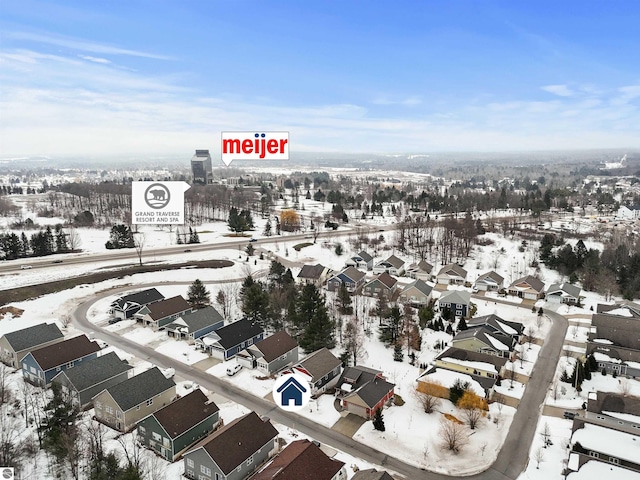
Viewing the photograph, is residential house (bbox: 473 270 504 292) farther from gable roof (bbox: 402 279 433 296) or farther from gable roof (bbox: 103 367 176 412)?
gable roof (bbox: 103 367 176 412)

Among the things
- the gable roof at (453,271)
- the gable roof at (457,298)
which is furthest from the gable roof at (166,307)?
the gable roof at (453,271)

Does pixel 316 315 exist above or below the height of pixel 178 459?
above

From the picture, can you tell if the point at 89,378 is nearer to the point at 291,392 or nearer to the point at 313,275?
the point at 291,392

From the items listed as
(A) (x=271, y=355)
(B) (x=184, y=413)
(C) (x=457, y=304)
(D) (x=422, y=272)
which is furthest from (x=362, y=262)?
(B) (x=184, y=413)

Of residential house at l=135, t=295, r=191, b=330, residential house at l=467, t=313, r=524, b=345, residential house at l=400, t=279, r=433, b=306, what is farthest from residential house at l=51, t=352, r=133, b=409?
residential house at l=400, t=279, r=433, b=306

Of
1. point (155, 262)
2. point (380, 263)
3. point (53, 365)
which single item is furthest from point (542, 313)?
point (155, 262)

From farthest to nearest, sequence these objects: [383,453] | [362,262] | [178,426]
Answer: [362,262] < [383,453] < [178,426]

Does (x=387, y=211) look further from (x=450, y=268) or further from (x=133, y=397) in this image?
(x=133, y=397)
